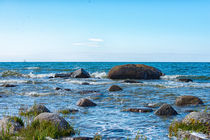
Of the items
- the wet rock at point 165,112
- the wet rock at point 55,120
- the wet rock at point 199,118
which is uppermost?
the wet rock at point 199,118

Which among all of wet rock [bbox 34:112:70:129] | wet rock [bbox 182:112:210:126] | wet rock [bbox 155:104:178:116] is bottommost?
wet rock [bbox 155:104:178:116]

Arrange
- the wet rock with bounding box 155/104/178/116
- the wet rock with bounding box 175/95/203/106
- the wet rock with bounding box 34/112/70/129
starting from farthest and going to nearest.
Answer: the wet rock with bounding box 175/95/203/106
the wet rock with bounding box 155/104/178/116
the wet rock with bounding box 34/112/70/129

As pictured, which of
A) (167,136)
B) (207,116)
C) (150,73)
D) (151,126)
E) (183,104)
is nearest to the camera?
(167,136)

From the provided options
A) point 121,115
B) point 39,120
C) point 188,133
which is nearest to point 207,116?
point 188,133

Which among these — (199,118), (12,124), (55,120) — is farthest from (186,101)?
(12,124)

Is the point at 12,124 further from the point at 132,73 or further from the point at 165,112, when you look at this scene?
the point at 132,73

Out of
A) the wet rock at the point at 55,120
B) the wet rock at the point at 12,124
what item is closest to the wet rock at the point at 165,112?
the wet rock at the point at 55,120

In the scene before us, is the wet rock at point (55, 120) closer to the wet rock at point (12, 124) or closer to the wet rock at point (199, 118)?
the wet rock at point (12, 124)

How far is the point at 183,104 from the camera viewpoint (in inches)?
446

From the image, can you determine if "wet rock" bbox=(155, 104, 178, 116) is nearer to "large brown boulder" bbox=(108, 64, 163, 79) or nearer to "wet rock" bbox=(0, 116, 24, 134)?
"wet rock" bbox=(0, 116, 24, 134)

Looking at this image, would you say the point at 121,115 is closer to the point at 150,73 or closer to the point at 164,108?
the point at 164,108

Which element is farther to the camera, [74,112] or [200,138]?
[74,112]

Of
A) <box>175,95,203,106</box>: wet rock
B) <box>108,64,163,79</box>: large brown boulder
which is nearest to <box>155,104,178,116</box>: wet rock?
<box>175,95,203,106</box>: wet rock

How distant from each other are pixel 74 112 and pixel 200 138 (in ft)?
15.9
